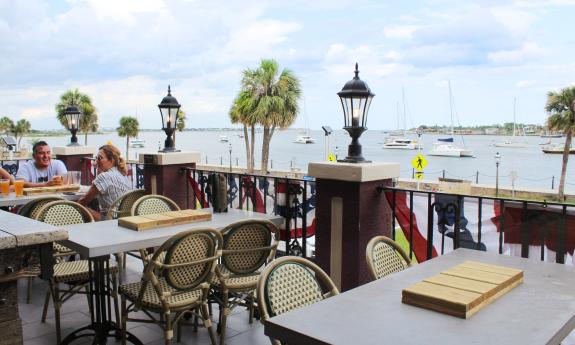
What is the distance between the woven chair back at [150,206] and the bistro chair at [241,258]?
1162mm

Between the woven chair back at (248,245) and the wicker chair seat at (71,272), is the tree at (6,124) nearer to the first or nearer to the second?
the wicker chair seat at (71,272)

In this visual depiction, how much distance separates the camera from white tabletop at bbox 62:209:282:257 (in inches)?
136

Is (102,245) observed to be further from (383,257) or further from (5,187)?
(5,187)

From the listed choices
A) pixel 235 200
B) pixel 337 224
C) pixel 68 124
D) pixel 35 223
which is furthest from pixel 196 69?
pixel 35 223

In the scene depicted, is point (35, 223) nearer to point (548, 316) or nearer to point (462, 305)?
point (462, 305)

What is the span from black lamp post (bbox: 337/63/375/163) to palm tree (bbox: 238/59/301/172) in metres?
31.8

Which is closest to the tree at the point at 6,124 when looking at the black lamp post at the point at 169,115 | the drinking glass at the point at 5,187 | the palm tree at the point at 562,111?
the palm tree at the point at 562,111

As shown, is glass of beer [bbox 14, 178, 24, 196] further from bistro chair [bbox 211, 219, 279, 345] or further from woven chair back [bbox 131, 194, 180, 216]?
bistro chair [bbox 211, 219, 279, 345]

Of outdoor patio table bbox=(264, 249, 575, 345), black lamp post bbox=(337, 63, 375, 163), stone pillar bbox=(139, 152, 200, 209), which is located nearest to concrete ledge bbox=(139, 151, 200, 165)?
stone pillar bbox=(139, 152, 200, 209)

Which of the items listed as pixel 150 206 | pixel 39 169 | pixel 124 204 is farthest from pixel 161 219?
pixel 39 169

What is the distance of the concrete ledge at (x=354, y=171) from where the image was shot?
169 inches

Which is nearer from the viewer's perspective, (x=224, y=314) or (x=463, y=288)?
(x=463, y=288)

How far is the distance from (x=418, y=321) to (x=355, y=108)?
2845 mm

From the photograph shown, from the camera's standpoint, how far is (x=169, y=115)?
709 centimetres
